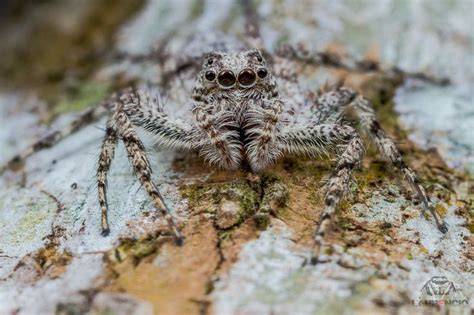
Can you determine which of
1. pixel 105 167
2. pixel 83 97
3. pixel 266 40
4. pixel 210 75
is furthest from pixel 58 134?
pixel 266 40

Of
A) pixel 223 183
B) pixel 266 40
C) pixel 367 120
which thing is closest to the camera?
pixel 223 183

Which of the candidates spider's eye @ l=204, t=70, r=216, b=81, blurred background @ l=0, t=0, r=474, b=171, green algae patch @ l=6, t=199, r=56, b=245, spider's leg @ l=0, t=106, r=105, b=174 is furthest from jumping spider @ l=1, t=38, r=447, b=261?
blurred background @ l=0, t=0, r=474, b=171

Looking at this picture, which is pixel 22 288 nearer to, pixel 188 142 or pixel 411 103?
pixel 188 142

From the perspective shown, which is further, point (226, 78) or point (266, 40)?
point (266, 40)

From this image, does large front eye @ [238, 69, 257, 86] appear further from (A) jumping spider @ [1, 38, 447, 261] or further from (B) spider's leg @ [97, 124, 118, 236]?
(B) spider's leg @ [97, 124, 118, 236]

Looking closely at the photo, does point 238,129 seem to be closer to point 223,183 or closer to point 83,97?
point 223,183
